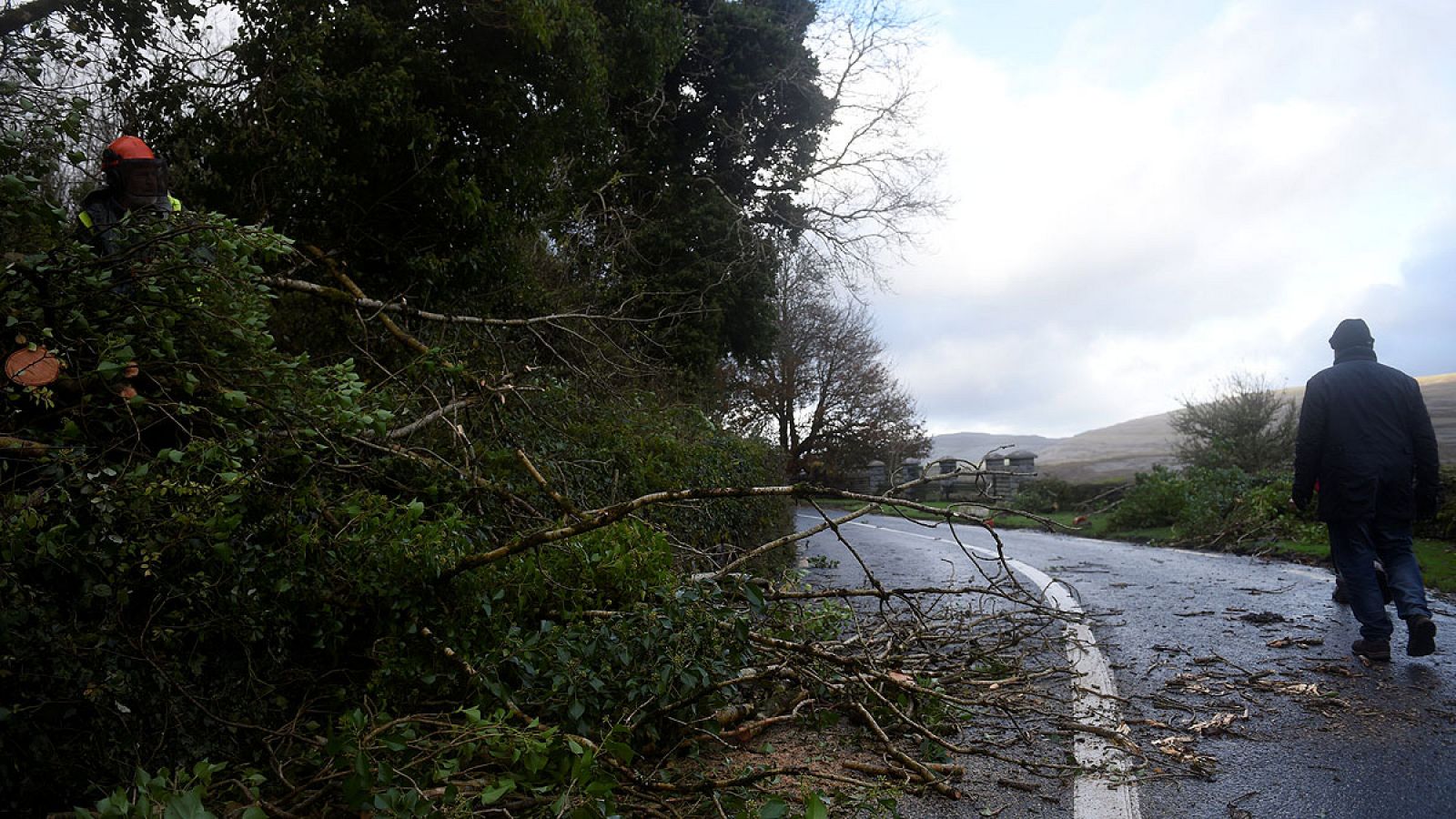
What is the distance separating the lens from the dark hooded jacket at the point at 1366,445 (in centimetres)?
595

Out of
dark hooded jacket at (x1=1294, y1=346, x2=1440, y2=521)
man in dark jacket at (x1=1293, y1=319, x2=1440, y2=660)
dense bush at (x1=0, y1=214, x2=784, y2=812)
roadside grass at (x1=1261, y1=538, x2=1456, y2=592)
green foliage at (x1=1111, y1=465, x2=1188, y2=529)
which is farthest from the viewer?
green foliage at (x1=1111, y1=465, x2=1188, y2=529)

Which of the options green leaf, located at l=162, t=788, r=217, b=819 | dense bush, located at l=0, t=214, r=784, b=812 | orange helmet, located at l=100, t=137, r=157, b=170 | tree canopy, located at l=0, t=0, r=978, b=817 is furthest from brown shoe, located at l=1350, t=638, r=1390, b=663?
orange helmet, located at l=100, t=137, r=157, b=170

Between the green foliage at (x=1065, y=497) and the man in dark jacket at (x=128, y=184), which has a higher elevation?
the man in dark jacket at (x=128, y=184)

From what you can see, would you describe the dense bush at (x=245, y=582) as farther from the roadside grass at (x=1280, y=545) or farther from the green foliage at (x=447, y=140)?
the green foliage at (x=447, y=140)

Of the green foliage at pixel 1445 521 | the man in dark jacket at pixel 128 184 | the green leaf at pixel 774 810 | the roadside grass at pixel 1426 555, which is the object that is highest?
the man in dark jacket at pixel 128 184

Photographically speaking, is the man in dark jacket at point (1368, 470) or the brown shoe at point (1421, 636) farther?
the man in dark jacket at point (1368, 470)

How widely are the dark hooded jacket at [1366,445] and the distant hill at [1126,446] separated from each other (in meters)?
3.06

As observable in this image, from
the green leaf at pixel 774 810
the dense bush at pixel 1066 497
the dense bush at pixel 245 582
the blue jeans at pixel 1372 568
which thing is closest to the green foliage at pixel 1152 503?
the dense bush at pixel 1066 497

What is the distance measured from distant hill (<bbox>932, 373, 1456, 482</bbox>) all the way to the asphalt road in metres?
2.42

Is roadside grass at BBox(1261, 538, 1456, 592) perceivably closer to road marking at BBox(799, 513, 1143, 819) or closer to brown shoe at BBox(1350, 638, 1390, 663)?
brown shoe at BBox(1350, 638, 1390, 663)

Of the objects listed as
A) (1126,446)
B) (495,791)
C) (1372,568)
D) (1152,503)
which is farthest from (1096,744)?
(1126,446)

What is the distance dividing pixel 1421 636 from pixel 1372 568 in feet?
1.84

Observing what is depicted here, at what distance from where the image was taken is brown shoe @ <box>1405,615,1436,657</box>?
5336 mm

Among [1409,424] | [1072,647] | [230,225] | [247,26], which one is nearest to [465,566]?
[230,225]
